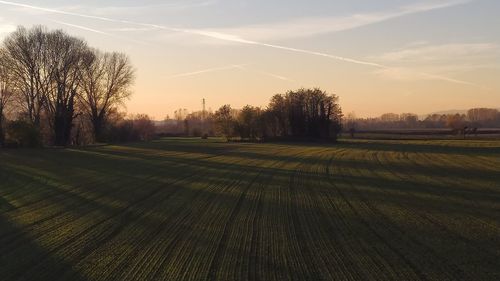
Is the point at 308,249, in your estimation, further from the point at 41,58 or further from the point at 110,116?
the point at 110,116

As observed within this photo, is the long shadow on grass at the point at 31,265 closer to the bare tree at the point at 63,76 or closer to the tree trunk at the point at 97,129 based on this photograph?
the bare tree at the point at 63,76

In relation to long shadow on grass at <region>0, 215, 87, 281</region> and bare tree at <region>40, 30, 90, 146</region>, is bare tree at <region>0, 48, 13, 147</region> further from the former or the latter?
long shadow on grass at <region>0, 215, 87, 281</region>

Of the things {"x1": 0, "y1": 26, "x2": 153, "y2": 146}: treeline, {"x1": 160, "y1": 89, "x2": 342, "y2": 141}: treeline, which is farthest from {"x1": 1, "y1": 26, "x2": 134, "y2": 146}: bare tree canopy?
{"x1": 160, "y1": 89, "x2": 342, "y2": 141}: treeline

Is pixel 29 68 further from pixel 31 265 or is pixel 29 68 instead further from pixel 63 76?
pixel 31 265

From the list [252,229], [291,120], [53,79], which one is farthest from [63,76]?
[252,229]

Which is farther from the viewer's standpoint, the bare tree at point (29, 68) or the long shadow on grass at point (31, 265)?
the bare tree at point (29, 68)

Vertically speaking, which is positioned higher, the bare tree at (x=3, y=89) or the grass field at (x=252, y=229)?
the bare tree at (x=3, y=89)

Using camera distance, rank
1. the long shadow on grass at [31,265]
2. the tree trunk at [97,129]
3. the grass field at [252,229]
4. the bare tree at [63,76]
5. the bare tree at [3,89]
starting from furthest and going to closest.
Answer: the tree trunk at [97,129] < the bare tree at [63,76] < the bare tree at [3,89] < the grass field at [252,229] < the long shadow on grass at [31,265]

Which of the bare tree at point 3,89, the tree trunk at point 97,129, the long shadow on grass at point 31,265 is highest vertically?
the bare tree at point 3,89

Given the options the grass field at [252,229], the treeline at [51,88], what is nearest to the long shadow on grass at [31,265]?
the grass field at [252,229]
